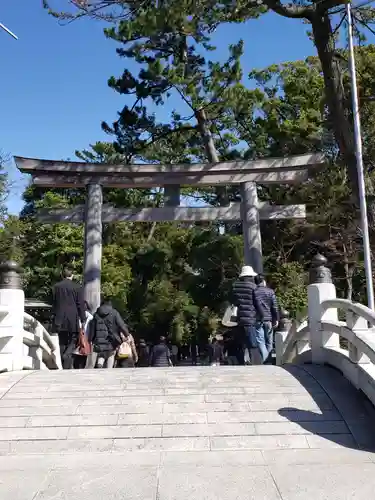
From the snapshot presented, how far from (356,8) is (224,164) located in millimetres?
4661

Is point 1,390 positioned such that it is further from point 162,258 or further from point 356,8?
point 162,258

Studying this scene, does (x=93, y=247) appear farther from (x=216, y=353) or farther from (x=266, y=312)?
(x=266, y=312)

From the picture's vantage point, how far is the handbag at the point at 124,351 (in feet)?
28.9

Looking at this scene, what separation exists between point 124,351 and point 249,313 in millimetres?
2332

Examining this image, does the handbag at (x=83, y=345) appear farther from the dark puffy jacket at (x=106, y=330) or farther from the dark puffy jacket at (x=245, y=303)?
the dark puffy jacket at (x=245, y=303)

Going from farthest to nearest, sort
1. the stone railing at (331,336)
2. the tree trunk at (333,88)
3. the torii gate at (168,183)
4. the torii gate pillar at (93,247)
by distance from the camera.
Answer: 1. the torii gate at (168,183)
2. the torii gate pillar at (93,247)
3. the tree trunk at (333,88)
4. the stone railing at (331,336)

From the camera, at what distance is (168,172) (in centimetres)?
1327

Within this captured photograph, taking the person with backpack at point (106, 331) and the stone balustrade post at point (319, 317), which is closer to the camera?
the stone balustrade post at point (319, 317)

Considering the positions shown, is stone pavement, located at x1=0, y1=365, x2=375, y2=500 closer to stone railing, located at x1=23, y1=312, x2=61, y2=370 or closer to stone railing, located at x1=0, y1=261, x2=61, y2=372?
stone railing, located at x1=0, y1=261, x2=61, y2=372

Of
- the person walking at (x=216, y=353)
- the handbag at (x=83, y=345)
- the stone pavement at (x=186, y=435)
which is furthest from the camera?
the person walking at (x=216, y=353)

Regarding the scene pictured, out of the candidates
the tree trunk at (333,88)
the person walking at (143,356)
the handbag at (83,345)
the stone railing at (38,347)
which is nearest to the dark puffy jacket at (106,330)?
the handbag at (83,345)

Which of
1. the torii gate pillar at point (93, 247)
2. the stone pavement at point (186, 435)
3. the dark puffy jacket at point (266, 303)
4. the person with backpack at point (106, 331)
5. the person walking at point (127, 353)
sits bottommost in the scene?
the stone pavement at point (186, 435)

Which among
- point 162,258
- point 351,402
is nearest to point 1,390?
point 351,402

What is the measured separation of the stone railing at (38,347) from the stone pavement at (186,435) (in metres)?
0.86
